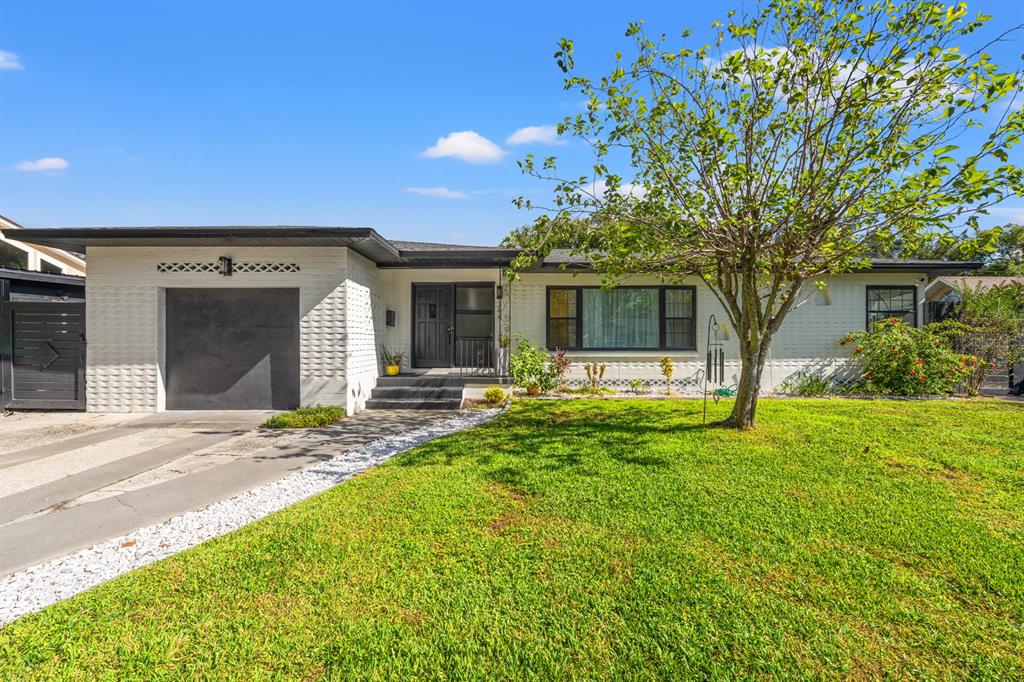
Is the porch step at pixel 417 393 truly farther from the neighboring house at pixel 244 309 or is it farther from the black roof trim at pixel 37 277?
the black roof trim at pixel 37 277

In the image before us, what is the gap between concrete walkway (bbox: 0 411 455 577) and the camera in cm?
362

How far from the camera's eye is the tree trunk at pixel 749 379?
20.3 ft

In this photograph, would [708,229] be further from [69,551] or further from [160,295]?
[160,295]

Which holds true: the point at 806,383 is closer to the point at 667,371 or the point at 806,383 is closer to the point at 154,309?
the point at 667,371

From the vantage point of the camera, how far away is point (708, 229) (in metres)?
5.73

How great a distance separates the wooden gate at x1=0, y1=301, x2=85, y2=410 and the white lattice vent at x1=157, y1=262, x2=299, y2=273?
1785 millimetres

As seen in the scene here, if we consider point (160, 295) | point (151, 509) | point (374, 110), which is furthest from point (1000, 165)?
point (160, 295)


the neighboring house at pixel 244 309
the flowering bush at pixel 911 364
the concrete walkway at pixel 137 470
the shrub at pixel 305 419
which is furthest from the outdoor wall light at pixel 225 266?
the flowering bush at pixel 911 364

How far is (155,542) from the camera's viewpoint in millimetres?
3369

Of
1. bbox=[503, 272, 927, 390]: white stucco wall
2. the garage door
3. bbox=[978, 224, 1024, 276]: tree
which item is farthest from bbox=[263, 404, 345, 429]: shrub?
bbox=[978, 224, 1024, 276]: tree

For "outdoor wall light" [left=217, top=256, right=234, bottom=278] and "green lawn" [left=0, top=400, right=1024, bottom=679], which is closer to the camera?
"green lawn" [left=0, top=400, right=1024, bottom=679]

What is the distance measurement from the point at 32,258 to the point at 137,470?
532 inches

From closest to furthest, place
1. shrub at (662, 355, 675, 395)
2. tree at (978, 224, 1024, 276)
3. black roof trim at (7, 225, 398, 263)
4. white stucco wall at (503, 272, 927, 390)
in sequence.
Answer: black roof trim at (7, 225, 398, 263) < shrub at (662, 355, 675, 395) < white stucco wall at (503, 272, 927, 390) < tree at (978, 224, 1024, 276)

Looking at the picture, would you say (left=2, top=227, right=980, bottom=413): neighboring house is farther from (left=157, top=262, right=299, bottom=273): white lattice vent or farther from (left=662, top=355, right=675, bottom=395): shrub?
(left=662, top=355, right=675, bottom=395): shrub
